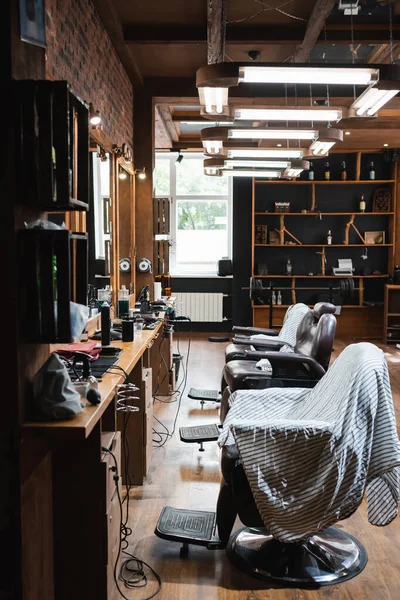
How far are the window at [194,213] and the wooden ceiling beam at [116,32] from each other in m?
4.37

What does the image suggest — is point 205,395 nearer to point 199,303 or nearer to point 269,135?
point 269,135

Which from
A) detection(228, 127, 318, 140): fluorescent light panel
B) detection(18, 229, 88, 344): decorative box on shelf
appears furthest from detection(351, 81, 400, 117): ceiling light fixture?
detection(18, 229, 88, 344): decorative box on shelf

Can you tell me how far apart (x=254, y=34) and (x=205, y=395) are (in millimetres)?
3191

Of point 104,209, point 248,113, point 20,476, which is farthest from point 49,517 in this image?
point 104,209

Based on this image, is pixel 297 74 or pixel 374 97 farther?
pixel 374 97

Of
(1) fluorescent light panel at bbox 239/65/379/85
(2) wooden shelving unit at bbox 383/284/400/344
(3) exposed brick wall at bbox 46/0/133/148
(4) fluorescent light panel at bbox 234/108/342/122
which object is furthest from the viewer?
(2) wooden shelving unit at bbox 383/284/400/344

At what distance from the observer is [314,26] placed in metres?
4.71

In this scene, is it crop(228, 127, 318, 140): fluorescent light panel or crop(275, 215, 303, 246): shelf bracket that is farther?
crop(275, 215, 303, 246): shelf bracket

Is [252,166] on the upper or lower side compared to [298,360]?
upper

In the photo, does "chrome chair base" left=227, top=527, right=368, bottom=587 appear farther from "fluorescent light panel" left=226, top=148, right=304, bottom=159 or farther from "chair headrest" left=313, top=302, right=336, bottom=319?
"fluorescent light panel" left=226, top=148, right=304, bottom=159

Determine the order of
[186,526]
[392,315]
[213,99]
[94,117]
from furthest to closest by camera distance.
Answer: [392,315], [94,117], [213,99], [186,526]

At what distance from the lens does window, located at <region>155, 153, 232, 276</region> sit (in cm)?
1053

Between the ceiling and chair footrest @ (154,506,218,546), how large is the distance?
318 centimetres

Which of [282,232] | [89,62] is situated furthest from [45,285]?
[282,232]
